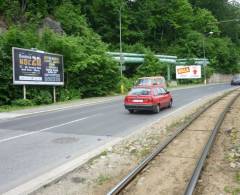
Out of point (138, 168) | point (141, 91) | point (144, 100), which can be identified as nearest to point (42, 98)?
point (141, 91)

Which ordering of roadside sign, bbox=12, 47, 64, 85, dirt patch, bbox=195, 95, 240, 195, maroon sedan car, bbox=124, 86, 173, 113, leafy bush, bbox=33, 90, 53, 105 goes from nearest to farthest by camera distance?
dirt patch, bbox=195, 95, 240, 195
maroon sedan car, bbox=124, 86, 173, 113
roadside sign, bbox=12, 47, 64, 85
leafy bush, bbox=33, 90, 53, 105

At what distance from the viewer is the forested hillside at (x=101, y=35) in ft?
96.0

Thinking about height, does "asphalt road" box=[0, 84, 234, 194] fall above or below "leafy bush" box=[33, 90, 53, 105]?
below

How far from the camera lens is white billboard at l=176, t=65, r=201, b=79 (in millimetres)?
64000

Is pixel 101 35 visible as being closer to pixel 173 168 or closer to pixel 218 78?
pixel 218 78

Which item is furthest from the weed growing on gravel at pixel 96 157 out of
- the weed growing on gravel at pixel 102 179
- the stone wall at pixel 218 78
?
the stone wall at pixel 218 78

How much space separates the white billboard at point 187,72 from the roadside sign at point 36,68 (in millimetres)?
38953

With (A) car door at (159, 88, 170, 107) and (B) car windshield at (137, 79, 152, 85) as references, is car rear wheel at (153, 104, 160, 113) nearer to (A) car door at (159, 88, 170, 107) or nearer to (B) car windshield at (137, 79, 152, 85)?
(A) car door at (159, 88, 170, 107)

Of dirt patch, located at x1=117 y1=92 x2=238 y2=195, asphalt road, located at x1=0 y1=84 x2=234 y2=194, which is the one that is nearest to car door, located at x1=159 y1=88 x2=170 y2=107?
asphalt road, located at x1=0 y1=84 x2=234 y2=194

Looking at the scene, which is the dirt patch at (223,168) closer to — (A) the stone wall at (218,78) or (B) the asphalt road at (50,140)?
(B) the asphalt road at (50,140)

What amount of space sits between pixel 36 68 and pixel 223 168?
66.3 feet

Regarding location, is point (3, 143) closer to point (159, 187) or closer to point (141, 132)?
point (141, 132)

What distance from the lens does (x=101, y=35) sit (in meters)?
72.4

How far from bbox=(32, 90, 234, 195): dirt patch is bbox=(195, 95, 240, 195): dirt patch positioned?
5.58 feet
